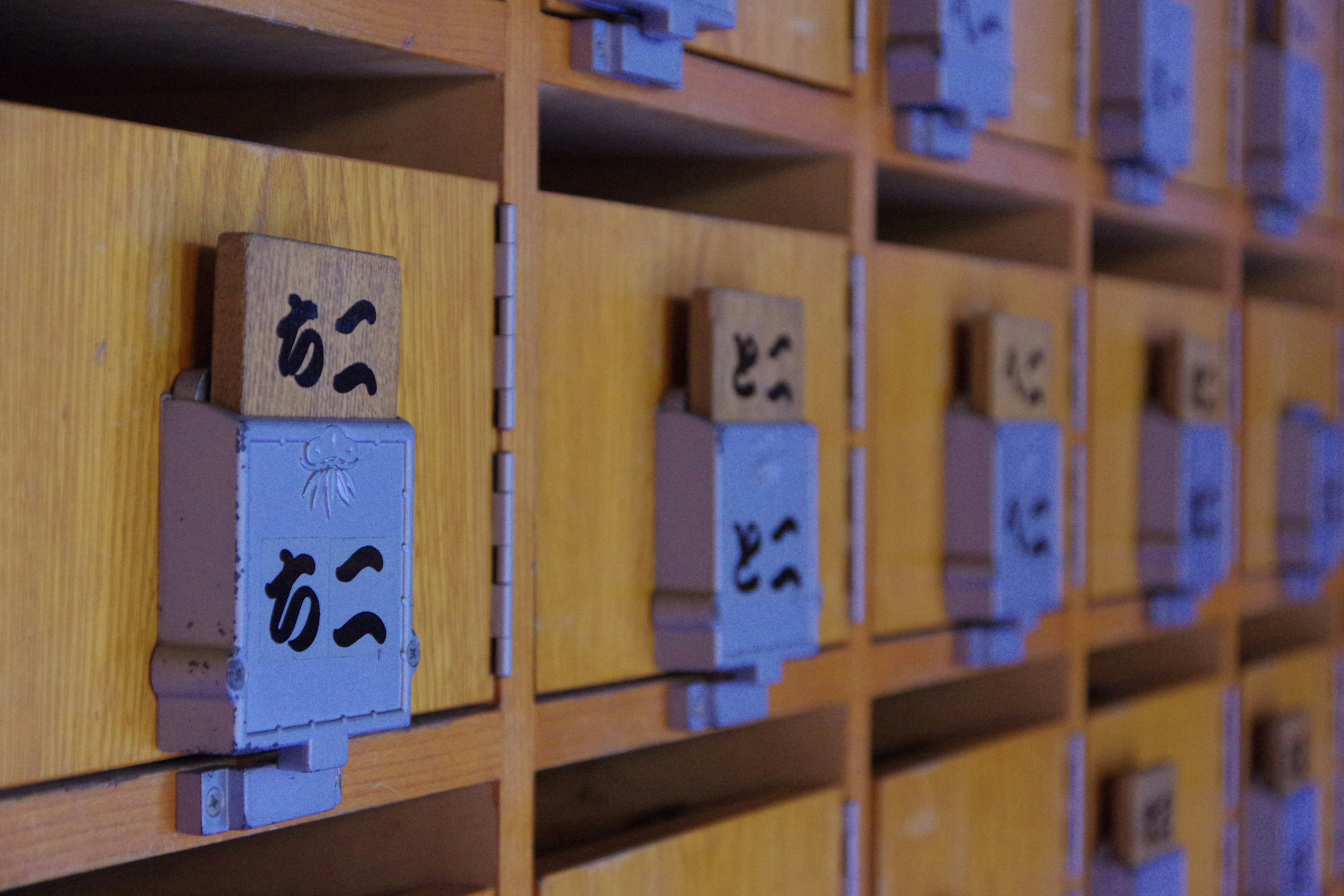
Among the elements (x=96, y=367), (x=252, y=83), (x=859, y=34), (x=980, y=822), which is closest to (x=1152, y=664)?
(x=980, y=822)

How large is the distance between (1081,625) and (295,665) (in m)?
0.91

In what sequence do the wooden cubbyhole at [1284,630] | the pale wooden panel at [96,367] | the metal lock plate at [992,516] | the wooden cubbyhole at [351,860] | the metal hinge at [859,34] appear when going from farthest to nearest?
the wooden cubbyhole at [1284,630] < the metal lock plate at [992,516] < the metal hinge at [859,34] < the wooden cubbyhole at [351,860] < the pale wooden panel at [96,367]

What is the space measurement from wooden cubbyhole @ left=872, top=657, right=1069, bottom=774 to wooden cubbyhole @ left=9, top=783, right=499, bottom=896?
60 centimetres

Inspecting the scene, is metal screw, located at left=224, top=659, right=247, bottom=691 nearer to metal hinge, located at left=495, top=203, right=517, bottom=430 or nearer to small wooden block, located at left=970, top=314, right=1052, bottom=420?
metal hinge, located at left=495, top=203, right=517, bottom=430

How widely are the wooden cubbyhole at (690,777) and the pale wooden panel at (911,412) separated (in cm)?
11

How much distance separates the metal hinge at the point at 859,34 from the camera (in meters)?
1.09

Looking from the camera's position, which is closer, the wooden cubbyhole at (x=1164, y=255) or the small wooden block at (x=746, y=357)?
the small wooden block at (x=746, y=357)

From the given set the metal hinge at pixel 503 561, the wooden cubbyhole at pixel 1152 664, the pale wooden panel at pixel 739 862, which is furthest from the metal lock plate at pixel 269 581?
the wooden cubbyhole at pixel 1152 664

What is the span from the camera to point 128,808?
65 centimetres

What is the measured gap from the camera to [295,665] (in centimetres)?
67

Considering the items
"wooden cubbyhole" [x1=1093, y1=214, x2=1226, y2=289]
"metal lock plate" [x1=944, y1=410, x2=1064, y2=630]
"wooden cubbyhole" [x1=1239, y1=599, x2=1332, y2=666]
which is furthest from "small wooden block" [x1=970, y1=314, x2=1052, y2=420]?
"wooden cubbyhole" [x1=1239, y1=599, x2=1332, y2=666]

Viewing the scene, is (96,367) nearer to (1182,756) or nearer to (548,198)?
(548,198)

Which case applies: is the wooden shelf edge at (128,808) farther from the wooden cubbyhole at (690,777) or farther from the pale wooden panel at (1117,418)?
the pale wooden panel at (1117,418)

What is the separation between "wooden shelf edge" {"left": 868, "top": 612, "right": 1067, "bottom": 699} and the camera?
1140 mm
